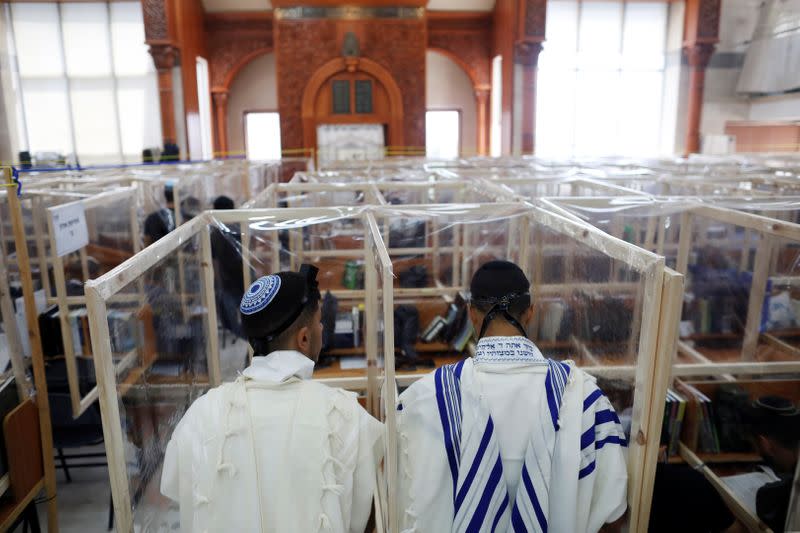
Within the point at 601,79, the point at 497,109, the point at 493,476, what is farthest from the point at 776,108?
the point at 493,476

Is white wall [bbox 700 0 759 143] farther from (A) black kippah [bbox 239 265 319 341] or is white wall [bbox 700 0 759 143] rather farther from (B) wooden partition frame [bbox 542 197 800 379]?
(A) black kippah [bbox 239 265 319 341]

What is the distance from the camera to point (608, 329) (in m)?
2.05

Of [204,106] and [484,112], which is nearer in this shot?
[204,106]

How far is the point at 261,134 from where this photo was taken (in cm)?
1432

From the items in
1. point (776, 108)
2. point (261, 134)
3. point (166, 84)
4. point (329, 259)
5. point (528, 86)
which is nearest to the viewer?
point (329, 259)

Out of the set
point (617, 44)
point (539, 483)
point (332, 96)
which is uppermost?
point (617, 44)

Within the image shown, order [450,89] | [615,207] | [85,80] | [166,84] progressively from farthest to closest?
[450,89] → [85,80] → [166,84] → [615,207]

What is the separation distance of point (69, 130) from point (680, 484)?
1374cm

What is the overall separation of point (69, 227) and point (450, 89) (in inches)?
478

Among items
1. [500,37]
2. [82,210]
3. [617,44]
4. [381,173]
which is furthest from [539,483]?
[617,44]

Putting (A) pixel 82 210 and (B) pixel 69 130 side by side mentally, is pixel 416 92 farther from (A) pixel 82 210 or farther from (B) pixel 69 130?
(A) pixel 82 210

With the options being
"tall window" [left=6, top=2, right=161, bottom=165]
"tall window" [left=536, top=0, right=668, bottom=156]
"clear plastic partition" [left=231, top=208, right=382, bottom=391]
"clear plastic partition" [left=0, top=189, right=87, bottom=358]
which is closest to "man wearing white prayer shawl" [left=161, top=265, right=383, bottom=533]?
"clear plastic partition" [left=231, top=208, right=382, bottom=391]

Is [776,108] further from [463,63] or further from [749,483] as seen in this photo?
[749,483]

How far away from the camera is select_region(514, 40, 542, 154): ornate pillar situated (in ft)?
36.5
